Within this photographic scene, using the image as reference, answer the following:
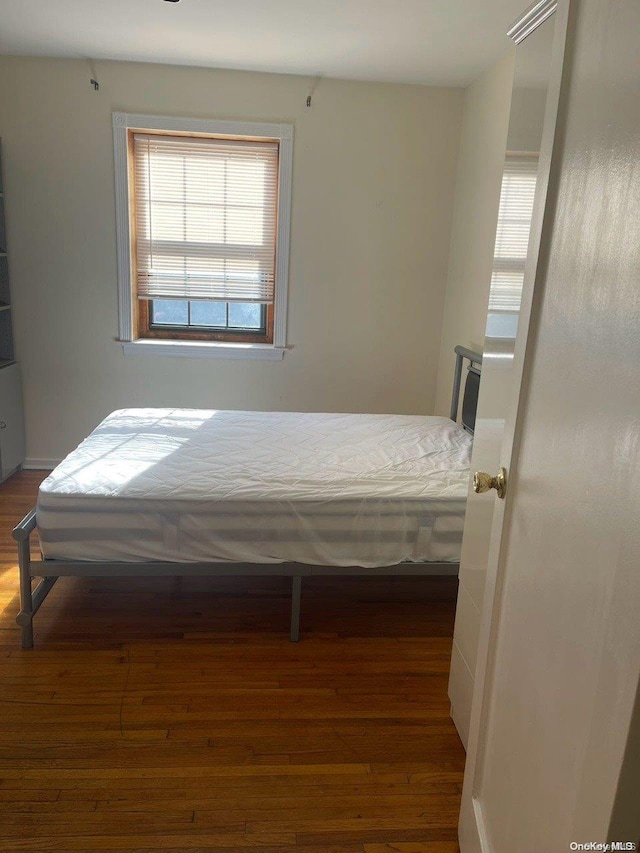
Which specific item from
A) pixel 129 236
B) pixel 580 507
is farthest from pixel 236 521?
pixel 129 236

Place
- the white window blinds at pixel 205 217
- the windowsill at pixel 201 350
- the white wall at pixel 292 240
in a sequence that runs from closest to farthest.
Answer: the white wall at pixel 292 240
the white window blinds at pixel 205 217
the windowsill at pixel 201 350

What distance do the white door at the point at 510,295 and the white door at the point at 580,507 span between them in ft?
0.19

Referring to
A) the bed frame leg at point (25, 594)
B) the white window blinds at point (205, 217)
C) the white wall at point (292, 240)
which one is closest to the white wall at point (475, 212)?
the white wall at point (292, 240)

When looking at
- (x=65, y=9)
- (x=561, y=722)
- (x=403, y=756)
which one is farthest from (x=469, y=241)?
(x=561, y=722)

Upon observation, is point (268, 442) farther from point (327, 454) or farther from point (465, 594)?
point (465, 594)

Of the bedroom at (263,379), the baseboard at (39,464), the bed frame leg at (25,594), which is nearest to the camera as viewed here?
the bedroom at (263,379)

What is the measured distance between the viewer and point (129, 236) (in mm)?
3996

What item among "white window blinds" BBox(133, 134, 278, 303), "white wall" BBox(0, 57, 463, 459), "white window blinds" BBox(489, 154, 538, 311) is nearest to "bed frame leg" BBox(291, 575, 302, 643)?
"white window blinds" BBox(489, 154, 538, 311)

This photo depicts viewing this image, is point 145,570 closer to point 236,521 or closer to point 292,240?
point 236,521

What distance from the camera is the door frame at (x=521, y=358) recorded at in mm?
1203

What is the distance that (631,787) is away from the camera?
854 mm

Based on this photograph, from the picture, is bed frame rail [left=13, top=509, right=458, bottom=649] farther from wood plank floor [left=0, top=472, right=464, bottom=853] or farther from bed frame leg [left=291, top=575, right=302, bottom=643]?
wood plank floor [left=0, top=472, right=464, bottom=853]

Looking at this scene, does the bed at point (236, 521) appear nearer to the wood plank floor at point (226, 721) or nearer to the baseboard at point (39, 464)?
the wood plank floor at point (226, 721)

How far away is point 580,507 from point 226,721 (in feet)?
4.94
